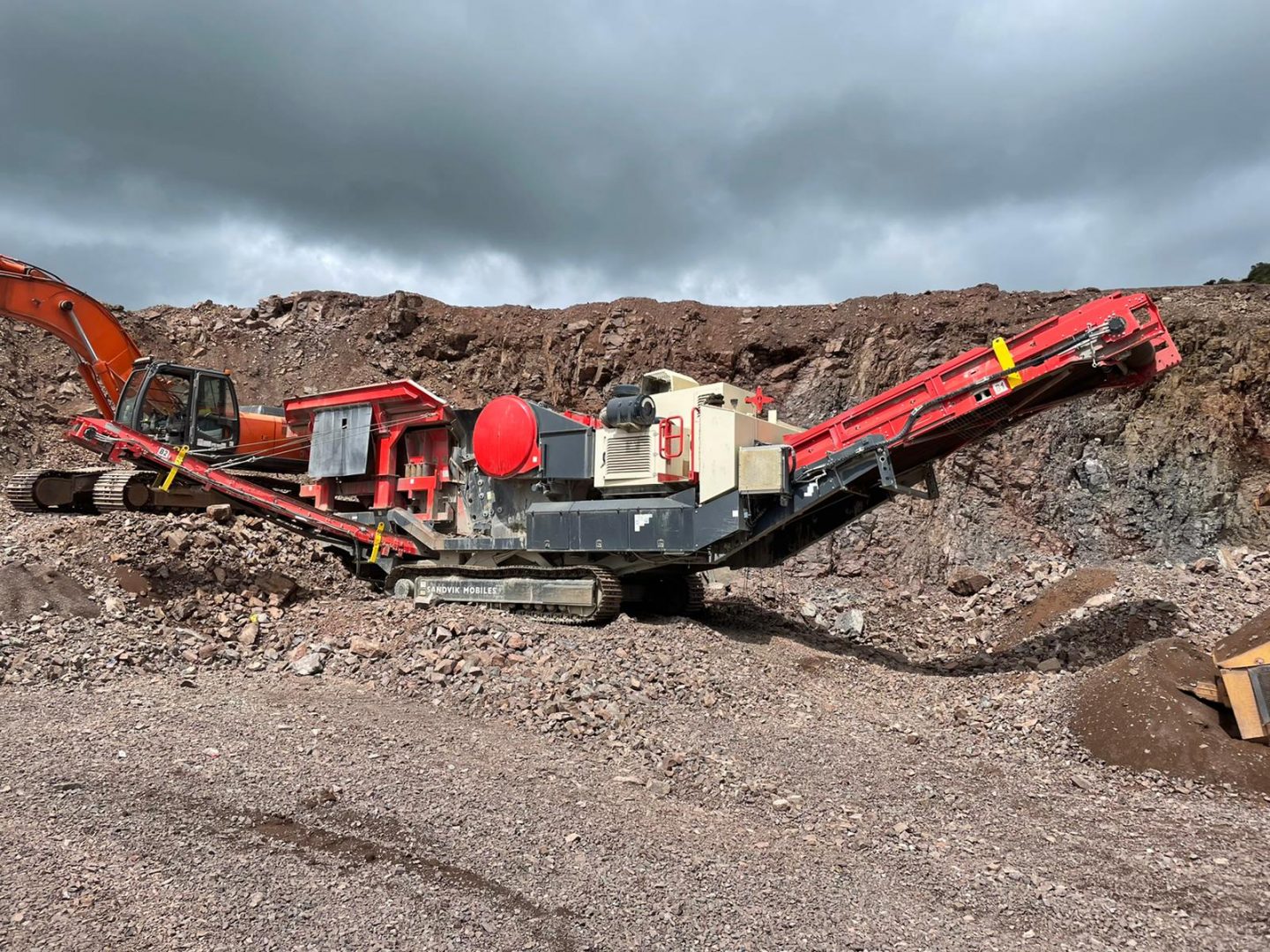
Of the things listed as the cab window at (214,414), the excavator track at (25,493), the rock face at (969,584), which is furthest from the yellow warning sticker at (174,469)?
the rock face at (969,584)

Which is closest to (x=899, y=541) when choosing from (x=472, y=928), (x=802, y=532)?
(x=802, y=532)

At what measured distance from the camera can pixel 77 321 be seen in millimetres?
12547

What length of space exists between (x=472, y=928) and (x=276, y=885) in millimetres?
964

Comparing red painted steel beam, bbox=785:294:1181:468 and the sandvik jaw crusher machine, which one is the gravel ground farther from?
red painted steel beam, bbox=785:294:1181:468

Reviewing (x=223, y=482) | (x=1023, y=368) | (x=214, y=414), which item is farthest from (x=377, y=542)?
(x=1023, y=368)

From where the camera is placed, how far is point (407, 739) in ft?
20.8

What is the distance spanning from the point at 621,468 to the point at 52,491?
7.58m

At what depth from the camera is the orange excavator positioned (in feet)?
36.6

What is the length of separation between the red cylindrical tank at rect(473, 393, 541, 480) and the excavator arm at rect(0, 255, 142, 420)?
220 inches

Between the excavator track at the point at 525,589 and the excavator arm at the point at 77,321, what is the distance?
521cm

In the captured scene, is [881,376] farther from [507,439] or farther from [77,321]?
[77,321]

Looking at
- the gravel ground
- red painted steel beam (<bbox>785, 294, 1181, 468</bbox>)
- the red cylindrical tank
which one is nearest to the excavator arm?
the red cylindrical tank

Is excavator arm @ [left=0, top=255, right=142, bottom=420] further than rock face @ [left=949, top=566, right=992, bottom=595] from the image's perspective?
No

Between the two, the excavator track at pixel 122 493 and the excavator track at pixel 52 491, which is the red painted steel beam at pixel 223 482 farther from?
the excavator track at pixel 52 491
